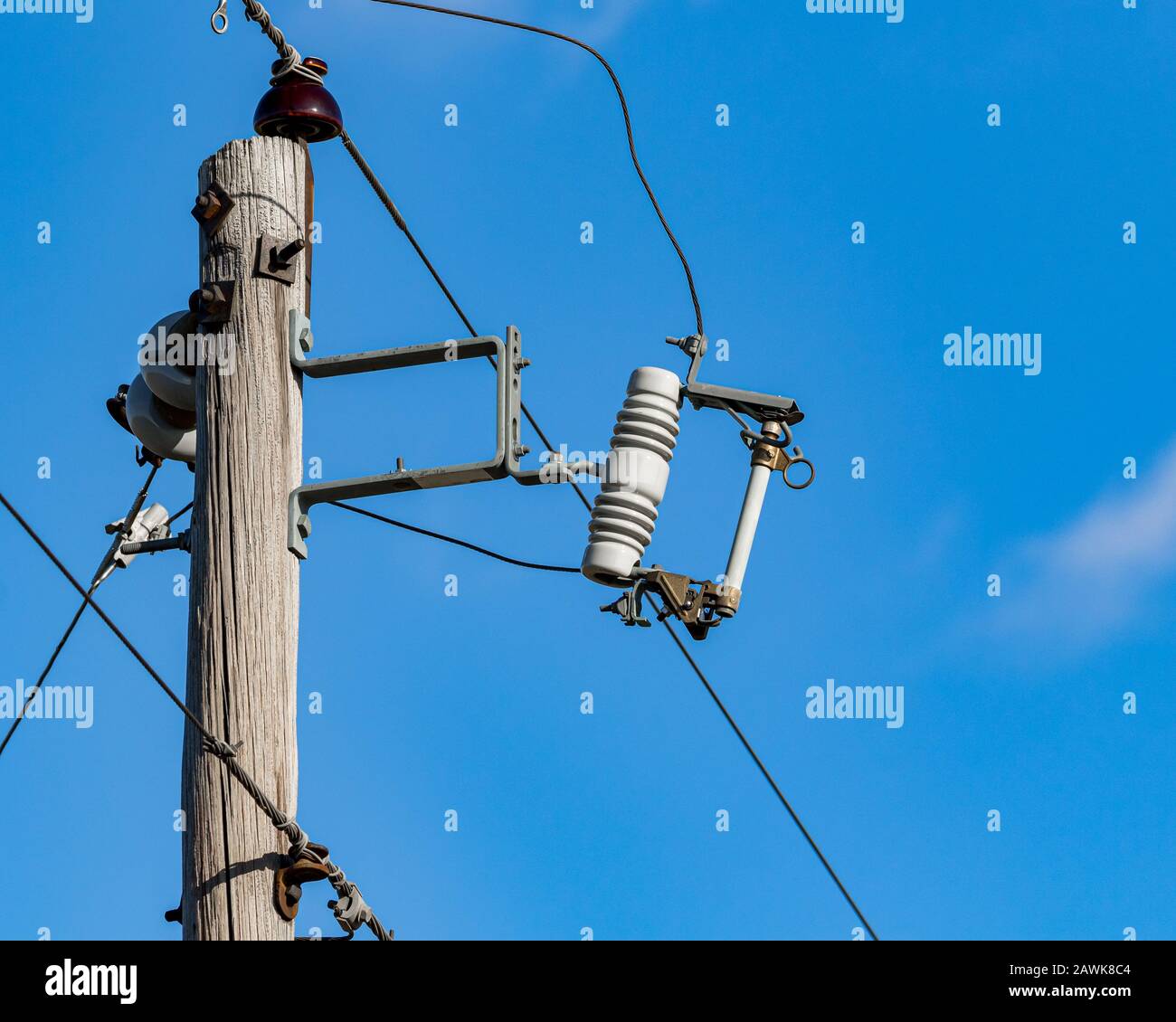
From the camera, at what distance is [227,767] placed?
20.7 feet

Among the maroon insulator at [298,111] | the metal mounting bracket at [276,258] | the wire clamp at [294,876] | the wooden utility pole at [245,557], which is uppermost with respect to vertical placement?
the maroon insulator at [298,111]

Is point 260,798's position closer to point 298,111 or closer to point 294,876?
point 294,876

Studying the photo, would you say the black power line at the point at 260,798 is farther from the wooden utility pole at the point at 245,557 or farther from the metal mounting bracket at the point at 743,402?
the metal mounting bracket at the point at 743,402

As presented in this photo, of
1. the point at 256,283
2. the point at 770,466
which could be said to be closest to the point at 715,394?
the point at 770,466

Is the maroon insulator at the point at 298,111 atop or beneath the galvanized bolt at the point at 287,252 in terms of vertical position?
atop

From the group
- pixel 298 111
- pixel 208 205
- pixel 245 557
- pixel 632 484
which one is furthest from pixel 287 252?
pixel 632 484

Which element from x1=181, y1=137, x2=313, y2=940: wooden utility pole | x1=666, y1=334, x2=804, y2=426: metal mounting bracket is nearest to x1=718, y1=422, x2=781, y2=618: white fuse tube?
x1=666, y1=334, x2=804, y2=426: metal mounting bracket

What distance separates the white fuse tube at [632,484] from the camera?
6879mm

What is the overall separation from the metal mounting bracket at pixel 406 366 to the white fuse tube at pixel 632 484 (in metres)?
0.32

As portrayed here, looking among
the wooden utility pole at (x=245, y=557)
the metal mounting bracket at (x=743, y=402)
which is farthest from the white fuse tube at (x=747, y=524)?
the wooden utility pole at (x=245, y=557)

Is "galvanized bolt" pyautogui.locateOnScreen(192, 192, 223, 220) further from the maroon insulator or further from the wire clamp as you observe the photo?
the wire clamp

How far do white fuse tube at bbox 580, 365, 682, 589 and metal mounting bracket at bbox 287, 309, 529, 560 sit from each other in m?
0.32

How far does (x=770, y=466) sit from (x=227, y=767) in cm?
212
